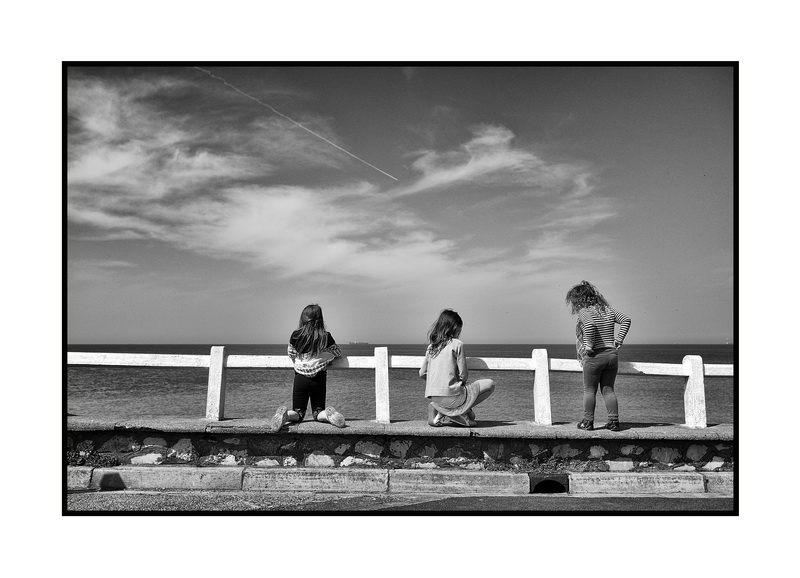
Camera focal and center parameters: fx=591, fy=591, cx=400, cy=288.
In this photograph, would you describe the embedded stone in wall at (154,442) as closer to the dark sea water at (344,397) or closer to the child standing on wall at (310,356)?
the child standing on wall at (310,356)

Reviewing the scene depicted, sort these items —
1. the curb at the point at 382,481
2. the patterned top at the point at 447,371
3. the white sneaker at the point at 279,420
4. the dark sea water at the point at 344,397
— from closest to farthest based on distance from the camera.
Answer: the curb at the point at 382,481, the white sneaker at the point at 279,420, the patterned top at the point at 447,371, the dark sea water at the point at 344,397

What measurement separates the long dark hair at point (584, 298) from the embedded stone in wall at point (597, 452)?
141cm

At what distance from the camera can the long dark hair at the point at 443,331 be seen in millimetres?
6211

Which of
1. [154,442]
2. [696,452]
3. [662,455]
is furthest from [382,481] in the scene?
[696,452]

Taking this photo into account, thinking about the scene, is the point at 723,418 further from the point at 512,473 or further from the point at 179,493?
the point at 179,493

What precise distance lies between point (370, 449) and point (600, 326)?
8.87ft

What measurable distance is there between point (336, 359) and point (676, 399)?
29791mm

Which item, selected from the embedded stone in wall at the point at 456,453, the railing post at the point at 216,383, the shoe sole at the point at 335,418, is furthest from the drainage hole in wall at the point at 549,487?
the railing post at the point at 216,383

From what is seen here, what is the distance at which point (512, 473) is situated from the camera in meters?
5.81

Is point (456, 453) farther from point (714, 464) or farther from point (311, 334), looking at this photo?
point (714, 464)

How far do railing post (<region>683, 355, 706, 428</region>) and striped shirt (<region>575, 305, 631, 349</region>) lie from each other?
91 cm

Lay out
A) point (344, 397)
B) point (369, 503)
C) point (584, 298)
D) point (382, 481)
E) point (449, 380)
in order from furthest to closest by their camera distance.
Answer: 1. point (344, 397)
2. point (584, 298)
3. point (449, 380)
4. point (382, 481)
5. point (369, 503)

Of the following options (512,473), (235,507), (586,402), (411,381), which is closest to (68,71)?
(235,507)

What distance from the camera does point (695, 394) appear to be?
20.8 ft
